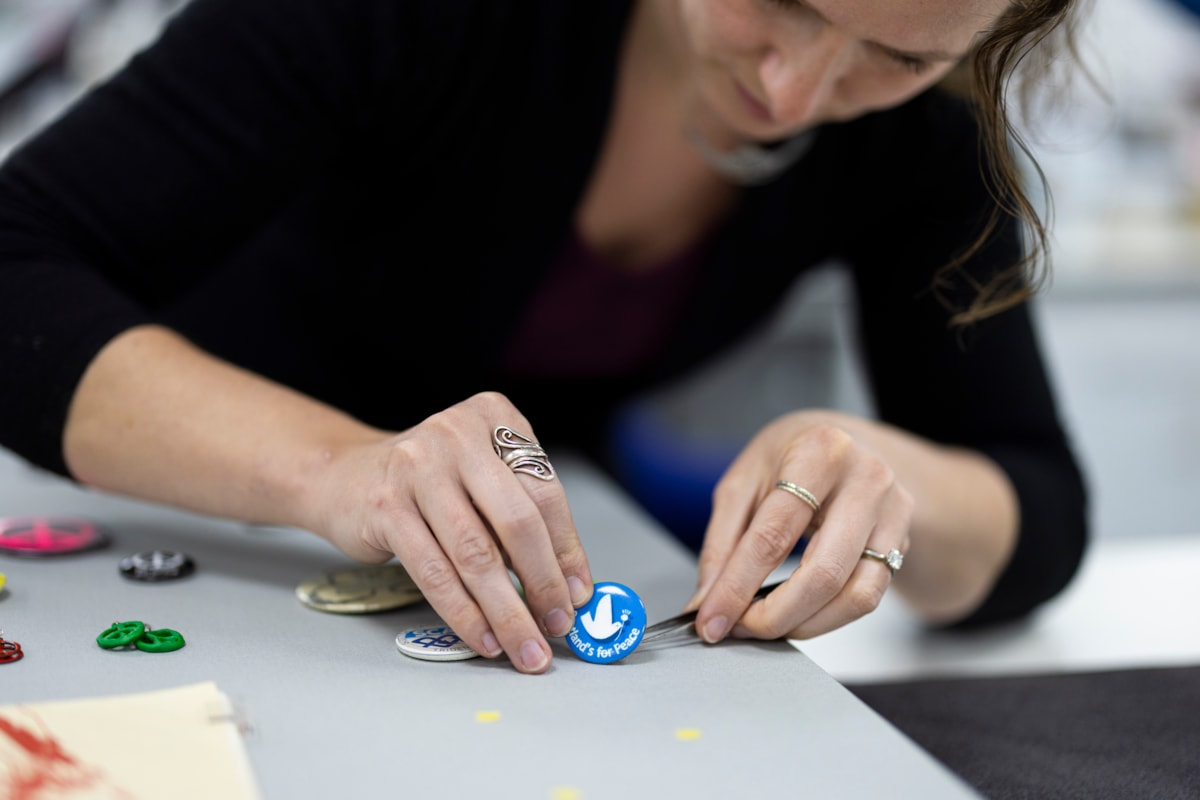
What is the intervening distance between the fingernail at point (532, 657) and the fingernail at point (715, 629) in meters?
0.10

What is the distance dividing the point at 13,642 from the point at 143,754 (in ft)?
0.53

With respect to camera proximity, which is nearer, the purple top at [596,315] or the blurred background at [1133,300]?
the purple top at [596,315]

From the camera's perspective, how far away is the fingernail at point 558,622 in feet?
1.91

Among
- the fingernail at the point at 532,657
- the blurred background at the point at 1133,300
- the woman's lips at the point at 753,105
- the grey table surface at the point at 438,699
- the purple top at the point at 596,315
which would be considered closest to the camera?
the grey table surface at the point at 438,699

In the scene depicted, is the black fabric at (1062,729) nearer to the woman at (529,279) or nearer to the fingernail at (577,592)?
the woman at (529,279)

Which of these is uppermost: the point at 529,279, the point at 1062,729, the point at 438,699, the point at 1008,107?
the point at 1008,107

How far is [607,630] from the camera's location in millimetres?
→ 581

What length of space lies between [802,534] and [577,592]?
0.14m

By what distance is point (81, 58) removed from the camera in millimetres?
1858

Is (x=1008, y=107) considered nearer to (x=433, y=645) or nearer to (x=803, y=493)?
(x=803, y=493)

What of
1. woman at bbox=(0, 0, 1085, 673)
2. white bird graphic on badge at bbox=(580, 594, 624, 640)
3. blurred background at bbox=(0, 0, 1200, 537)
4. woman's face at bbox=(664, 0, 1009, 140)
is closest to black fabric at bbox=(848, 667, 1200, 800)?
woman at bbox=(0, 0, 1085, 673)

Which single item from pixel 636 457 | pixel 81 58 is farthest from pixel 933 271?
pixel 81 58

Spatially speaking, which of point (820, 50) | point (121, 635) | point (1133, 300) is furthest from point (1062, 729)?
point (1133, 300)

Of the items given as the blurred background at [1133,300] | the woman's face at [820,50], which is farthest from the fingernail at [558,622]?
the blurred background at [1133,300]
